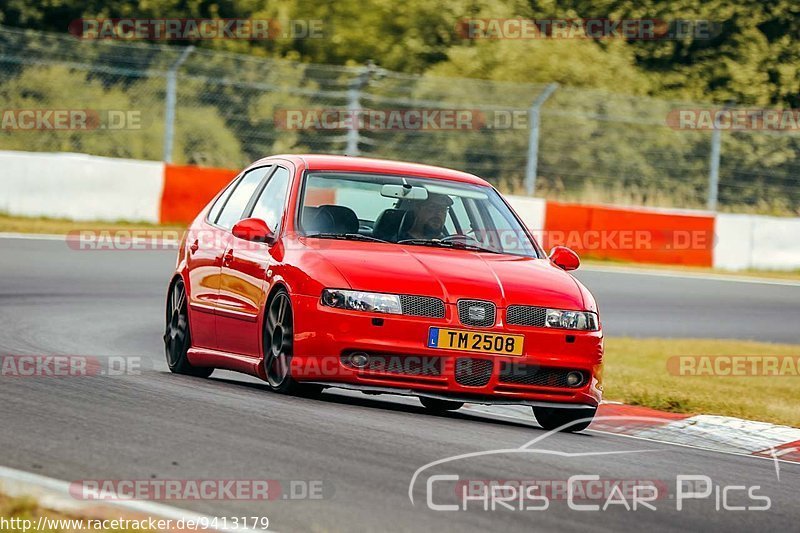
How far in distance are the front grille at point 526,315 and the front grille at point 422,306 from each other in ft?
1.26

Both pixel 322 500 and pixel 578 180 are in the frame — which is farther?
pixel 578 180

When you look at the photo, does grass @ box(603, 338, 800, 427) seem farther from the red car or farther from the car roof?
the car roof

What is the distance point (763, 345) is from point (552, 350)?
7.87 metres

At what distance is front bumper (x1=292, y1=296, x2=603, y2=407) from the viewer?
8102 mm

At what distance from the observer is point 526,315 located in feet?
27.3

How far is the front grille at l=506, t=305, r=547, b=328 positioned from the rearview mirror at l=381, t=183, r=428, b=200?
4.33ft

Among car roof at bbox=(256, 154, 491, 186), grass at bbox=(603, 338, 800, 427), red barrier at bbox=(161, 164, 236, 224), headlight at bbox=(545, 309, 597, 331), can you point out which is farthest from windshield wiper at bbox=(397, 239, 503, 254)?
red barrier at bbox=(161, 164, 236, 224)

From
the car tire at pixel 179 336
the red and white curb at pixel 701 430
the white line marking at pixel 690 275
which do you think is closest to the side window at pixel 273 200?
the car tire at pixel 179 336

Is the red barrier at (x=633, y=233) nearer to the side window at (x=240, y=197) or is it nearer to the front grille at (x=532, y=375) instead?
the side window at (x=240, y=197)

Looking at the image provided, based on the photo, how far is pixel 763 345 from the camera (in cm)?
1570

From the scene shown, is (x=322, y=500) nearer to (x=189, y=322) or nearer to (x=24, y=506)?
(x=24, y=506)

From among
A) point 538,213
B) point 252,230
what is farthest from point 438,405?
point 538,213

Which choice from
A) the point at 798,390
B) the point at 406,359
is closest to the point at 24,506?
the point at 406,359

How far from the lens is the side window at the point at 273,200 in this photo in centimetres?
923
